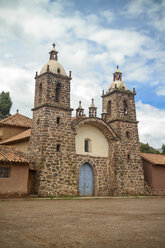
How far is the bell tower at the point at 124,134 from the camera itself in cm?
2239

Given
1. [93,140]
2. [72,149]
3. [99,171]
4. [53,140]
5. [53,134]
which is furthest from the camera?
[93,140]

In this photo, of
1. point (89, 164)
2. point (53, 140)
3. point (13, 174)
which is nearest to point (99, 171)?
point (89, 164)

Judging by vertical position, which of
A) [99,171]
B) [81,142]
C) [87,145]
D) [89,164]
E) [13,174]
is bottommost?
[13,174]

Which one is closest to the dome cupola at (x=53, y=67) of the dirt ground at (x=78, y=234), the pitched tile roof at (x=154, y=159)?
the pitched tile roof at (x=154, y=159)

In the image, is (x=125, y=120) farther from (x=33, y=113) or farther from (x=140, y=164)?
(x=33, y=113)

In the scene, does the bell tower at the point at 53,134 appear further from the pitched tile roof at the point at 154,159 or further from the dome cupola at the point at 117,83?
the pitched tile roof at the point at 154,159

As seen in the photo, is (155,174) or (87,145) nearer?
(87,145)

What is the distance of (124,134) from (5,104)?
2187 cm

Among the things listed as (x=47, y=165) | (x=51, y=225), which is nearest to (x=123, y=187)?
(x=47, y=165)

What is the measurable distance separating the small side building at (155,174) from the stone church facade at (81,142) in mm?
1327

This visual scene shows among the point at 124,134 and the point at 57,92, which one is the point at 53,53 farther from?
the point at 124,134

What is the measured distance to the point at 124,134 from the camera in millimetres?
23578

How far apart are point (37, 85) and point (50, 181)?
8205mm

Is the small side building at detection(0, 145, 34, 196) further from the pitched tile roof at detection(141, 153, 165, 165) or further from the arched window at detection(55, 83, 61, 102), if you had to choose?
the pitched tile roof at detection(141, 153, 165, 165)
